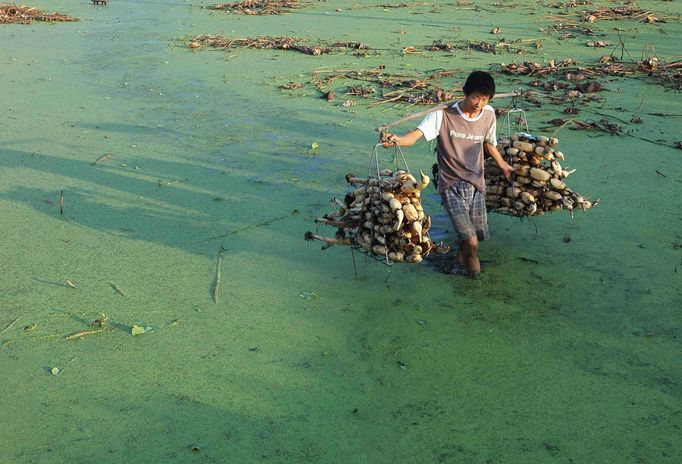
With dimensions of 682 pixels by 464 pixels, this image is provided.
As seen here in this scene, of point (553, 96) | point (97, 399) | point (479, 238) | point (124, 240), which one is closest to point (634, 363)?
point (479, 238)

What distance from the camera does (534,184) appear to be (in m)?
3.73

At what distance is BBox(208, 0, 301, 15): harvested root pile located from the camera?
38.2ft

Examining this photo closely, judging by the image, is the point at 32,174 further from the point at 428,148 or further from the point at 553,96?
the point at 553,96

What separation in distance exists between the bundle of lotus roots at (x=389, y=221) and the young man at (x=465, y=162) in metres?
0.29

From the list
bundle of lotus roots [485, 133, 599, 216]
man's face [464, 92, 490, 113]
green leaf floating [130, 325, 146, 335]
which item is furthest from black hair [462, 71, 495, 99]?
green leaf floating [130, 325, 146, 335]

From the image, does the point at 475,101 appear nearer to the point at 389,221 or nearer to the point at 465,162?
the point at 465,162

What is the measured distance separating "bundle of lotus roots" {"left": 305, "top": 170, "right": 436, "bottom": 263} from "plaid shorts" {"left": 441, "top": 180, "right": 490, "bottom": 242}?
292 mm

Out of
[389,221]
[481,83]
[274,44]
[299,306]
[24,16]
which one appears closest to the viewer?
[389,221]

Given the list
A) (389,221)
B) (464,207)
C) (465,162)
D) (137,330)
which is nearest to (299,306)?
(389,221)

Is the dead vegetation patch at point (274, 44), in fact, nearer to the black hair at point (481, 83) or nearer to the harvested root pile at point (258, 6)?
the harvested root pile at point (258, 6)

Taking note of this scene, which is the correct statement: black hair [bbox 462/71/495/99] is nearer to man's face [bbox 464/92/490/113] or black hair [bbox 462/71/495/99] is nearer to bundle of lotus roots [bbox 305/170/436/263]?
man's face [bbox 464/92/490/113]

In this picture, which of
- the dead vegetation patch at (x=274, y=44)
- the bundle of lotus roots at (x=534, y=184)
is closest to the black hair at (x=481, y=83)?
the bundle of lotus roots at (x=534, y=184)

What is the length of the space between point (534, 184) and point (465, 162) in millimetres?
374

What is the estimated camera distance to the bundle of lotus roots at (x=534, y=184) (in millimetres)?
3721
